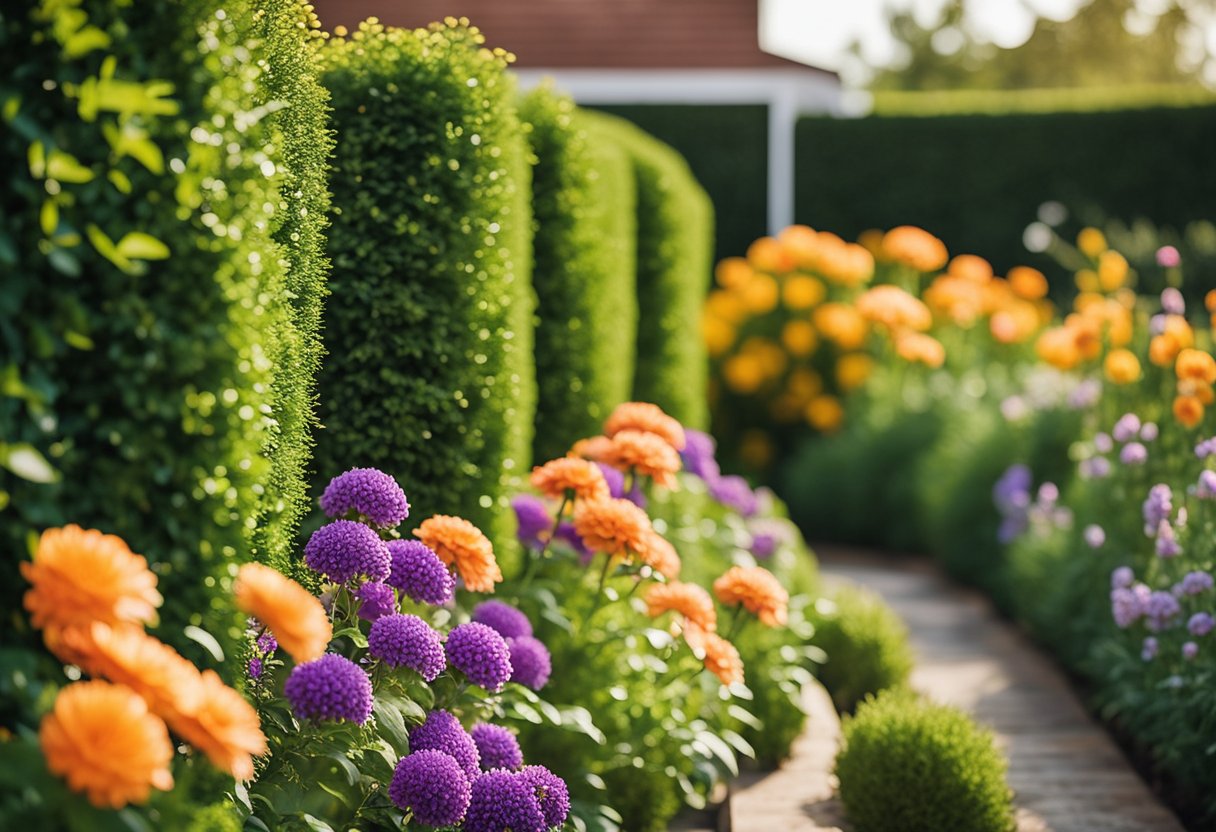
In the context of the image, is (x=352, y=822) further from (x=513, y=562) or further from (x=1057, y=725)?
(x=1057, y=725)

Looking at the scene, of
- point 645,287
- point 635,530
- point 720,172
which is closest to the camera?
point 635,530

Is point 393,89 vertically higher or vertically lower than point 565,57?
lower

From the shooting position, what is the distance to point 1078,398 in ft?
19.7

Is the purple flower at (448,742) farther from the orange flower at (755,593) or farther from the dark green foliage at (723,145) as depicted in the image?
the dark green foliage at (723,145)

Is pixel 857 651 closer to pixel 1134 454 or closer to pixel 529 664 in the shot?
pixel 1134 454

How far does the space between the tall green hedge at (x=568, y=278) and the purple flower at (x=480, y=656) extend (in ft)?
5.66

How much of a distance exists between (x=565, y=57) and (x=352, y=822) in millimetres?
12351

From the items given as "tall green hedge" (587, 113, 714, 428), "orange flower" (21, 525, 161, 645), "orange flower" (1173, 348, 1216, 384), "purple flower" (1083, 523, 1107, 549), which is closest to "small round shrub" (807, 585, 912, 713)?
"purple flower" (1083, 523, 1107, 549)

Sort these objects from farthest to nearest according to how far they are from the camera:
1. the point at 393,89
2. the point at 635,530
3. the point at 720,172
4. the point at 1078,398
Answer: the point at 720,172 → the point at 1078,398 → the point at 393,89 → the point at 635,530

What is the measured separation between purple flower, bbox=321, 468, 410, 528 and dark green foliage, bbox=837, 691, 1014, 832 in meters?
1.62

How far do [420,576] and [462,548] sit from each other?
0.18 m

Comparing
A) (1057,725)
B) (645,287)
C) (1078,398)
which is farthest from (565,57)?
(1057,725)

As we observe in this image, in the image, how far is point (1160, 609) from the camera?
12.8 ft

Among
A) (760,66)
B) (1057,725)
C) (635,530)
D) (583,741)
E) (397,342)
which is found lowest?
(1057,725)
